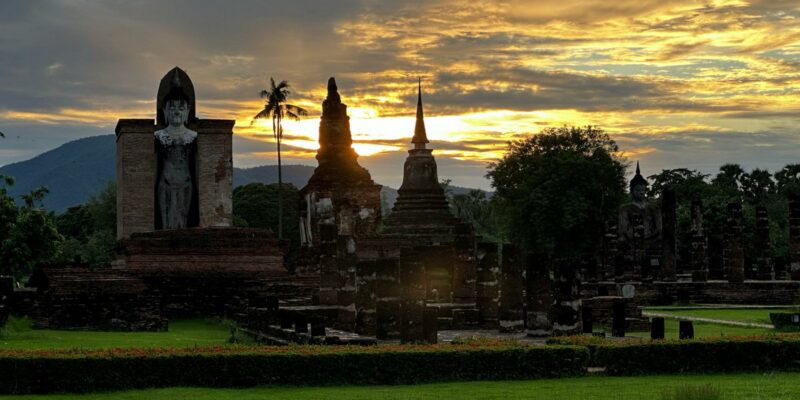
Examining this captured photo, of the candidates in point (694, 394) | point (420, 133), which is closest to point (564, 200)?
point (420, 133)

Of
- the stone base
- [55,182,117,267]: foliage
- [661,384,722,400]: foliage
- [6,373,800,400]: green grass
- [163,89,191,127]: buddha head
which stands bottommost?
[6,373,800,400]: green grass

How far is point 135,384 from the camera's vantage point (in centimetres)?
1694

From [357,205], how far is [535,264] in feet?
79.2

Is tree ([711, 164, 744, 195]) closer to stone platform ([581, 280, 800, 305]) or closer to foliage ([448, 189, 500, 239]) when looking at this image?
foliage ([448, 189, 500, 239])

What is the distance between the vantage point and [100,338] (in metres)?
25.0

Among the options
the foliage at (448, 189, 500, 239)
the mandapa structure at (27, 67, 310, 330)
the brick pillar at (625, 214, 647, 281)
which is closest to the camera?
the mandapa structure at (27, 67, 310, 330)

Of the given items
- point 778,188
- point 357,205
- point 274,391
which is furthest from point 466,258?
point 778,188

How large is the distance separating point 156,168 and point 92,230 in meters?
53.5

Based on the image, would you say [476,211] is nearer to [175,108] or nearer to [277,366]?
[175,108]

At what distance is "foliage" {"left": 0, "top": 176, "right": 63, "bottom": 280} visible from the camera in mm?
43469

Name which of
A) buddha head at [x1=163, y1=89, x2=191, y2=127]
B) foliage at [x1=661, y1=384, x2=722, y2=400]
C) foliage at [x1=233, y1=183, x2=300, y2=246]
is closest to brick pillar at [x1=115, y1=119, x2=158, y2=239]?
buddha head at [x1=163, y1=89, x2=191, y2=127]

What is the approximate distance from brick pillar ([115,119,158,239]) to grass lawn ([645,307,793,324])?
1616 cm

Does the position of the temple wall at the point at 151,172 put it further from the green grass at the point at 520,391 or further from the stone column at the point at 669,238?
the green grass at the point at 520,391

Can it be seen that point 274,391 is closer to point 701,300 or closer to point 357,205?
point 701,300
